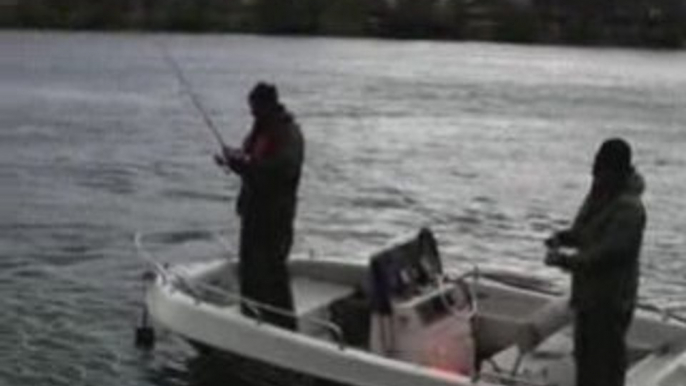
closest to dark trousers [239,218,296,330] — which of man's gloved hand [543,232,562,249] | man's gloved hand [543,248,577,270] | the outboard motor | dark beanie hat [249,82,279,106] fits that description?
the outboard motor

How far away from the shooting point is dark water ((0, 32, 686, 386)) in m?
19.3

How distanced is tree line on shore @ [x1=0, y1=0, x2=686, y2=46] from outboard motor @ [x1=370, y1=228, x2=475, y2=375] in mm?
125644

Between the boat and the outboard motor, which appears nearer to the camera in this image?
the boat

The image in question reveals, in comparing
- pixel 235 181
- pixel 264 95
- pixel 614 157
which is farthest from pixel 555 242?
pixel 235 181

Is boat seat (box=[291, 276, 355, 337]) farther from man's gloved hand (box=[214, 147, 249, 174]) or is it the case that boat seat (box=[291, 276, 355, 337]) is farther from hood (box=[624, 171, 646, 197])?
hood (box=[624, 171, 646, 197])

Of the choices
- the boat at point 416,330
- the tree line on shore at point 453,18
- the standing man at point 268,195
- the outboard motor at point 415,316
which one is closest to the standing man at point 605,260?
the boat at point 416,330

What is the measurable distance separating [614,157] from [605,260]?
0.71 meters

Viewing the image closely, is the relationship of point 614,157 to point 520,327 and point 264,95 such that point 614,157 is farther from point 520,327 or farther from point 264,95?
point 264,95

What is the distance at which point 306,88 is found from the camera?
7425 cm

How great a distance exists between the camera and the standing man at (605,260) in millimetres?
11102

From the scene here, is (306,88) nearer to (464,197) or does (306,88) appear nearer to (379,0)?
(464,197)

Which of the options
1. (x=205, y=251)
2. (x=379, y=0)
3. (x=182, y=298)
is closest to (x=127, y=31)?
(x=379, y=0)

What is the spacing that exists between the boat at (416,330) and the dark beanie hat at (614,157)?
2.21 meters

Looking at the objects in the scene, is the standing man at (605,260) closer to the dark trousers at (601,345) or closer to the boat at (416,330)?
the dark trousers at (601,345)
